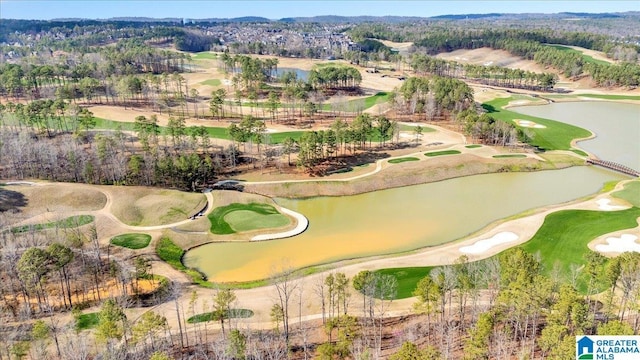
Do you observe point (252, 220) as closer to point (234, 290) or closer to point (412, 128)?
point (234, 290)

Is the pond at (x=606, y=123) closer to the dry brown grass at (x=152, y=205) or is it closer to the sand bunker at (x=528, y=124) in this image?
the sand bunker at (x=528, y=124)

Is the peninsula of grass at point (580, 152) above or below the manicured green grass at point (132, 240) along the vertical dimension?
above

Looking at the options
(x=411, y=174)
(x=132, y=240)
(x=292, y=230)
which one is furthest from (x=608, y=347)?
(x=411, y=174)

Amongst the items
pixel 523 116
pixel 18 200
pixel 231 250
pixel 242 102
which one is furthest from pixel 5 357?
pixel 523 116

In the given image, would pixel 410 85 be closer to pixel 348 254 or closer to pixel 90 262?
pixel 348 254

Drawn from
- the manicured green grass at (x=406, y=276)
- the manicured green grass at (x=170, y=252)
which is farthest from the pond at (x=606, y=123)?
the manicured green grass at (x=170, y=252)

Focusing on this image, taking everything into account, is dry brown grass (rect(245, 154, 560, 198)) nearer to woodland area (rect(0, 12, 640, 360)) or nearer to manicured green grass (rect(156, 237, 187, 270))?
woodland area (rect(0, 12, 640, 360))
